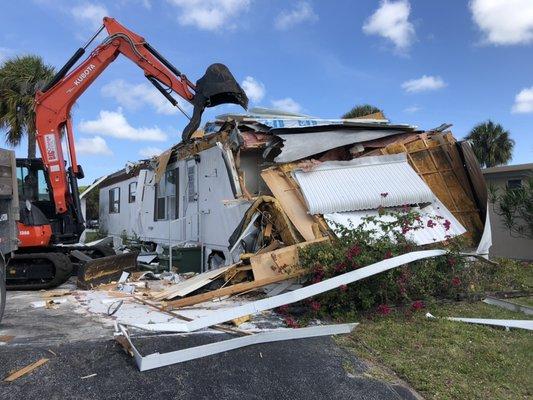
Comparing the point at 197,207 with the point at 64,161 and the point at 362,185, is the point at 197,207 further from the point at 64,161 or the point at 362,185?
the point at 362,185

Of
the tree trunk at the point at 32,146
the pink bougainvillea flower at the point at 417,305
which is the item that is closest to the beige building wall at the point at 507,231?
the pink bougainvillea flower at the point at 417,305

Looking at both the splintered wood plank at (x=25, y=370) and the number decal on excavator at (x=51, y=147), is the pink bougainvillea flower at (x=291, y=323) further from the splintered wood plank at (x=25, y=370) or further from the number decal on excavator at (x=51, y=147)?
the number decal on excavator at (x=51, y=147)

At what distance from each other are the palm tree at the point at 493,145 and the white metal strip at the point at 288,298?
21930 mm

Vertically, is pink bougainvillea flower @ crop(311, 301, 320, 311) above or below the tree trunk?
below

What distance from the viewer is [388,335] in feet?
19.6

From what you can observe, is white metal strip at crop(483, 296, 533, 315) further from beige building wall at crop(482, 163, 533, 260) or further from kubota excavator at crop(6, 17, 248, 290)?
beige building wall at crop(482, 163, 533, 260)

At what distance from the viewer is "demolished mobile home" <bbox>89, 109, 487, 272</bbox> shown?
856 cm

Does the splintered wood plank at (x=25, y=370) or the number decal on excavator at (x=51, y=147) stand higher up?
the number decal on excavator at (x=51, y=147)

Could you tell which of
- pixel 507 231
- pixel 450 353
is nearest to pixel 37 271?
pixel 450 353

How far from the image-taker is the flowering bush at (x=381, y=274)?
675cm

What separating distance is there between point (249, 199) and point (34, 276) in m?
4.56

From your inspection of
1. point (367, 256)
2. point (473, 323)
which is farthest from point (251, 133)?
point (473, 323)

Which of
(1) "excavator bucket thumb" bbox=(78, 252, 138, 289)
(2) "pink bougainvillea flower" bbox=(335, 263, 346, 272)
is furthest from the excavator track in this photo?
(2) "pink bougainvillea flower" bbox=(335, 263, 346, 272)

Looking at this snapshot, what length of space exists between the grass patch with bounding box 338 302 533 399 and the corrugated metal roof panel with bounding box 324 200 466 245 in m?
1.47
